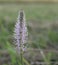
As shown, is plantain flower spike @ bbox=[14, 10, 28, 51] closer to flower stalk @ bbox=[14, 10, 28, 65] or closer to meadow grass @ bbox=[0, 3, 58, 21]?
flower stalk @ bbox=[14, 10, 28, 65]

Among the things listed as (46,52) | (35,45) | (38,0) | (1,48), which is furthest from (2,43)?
(38,0)

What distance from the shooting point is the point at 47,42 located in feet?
13.4

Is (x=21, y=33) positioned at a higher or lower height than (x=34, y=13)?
lower

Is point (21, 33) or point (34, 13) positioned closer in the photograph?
point (21, 33)

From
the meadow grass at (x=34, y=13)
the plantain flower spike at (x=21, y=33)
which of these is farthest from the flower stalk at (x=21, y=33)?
the meadow grass at (x=34, y=13)

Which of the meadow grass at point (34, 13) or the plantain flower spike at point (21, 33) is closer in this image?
the plantain flower spike at point (21, 33)

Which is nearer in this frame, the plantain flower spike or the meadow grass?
the plantain flower spike

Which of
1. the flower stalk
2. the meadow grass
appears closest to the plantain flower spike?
the flower stalk

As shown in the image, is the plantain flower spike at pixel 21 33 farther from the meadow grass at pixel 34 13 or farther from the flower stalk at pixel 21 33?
the meadow grass at pixel 34 13

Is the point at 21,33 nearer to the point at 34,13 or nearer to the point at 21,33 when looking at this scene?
the point at 21,33

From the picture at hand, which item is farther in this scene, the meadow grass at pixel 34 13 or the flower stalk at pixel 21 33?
the meadow grass at pixel 34 13

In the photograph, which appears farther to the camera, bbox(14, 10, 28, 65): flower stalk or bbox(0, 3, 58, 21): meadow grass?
bbox(0, 3, 58, 21): meadow grass

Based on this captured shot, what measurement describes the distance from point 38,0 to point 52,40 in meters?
14.2

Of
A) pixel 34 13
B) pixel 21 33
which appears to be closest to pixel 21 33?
pixel 21 33
